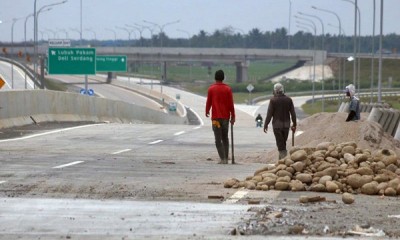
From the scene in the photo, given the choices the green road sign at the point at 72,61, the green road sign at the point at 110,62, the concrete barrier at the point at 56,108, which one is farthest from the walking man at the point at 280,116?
the green road sign at the point at 110,62

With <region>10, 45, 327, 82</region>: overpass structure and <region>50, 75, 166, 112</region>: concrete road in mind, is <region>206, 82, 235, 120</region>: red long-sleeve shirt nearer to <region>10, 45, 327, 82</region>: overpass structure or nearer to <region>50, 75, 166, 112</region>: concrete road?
<region>50, 75, 166, 112</region>: concrete road

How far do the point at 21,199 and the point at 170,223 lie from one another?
2.80 metres

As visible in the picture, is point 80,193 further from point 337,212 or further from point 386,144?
point 386,144

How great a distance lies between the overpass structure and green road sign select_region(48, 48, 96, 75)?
260ft

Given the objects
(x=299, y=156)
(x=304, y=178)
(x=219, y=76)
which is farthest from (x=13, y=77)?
(x=304, y=178)

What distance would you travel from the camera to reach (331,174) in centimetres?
1587

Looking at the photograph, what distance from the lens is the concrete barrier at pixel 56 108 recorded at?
3606 centimetres

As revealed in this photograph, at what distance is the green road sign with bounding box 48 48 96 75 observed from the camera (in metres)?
63.4

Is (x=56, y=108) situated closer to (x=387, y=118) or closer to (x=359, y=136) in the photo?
(x=387, y=118)

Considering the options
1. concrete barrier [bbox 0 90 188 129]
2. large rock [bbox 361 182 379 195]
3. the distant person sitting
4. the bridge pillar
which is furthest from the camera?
the bridge pillar

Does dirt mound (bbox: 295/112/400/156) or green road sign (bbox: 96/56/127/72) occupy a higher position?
dirt mound (bbox: 295/112/400/156)

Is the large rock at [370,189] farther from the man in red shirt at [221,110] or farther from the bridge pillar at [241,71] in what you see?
the bridge pillar at [241,71]

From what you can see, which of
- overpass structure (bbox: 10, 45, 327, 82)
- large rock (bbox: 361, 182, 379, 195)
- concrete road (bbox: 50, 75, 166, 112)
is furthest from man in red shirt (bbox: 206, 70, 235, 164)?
overpass structure (bbox: 10, 45, 327, 82)

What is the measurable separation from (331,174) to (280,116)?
18.5 feet
